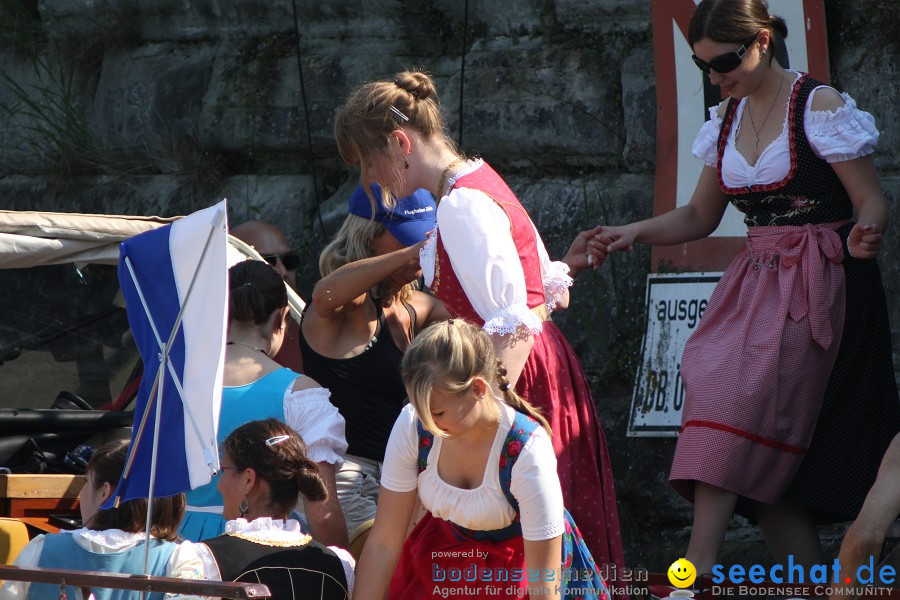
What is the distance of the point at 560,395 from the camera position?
3.31 metres

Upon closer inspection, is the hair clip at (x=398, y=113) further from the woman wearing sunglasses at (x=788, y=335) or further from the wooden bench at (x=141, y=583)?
the wooden bench at (x=141, y=583)

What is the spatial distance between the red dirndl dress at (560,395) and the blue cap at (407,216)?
2.43 feet

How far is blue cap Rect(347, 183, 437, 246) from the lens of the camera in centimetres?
402

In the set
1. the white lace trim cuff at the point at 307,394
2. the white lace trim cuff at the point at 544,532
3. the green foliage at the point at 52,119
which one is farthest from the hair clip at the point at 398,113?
the green foliage at the point at 52,119

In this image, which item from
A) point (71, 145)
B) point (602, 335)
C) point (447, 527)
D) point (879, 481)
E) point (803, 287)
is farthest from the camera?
point (71, 145)

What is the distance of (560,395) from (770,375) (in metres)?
0.60

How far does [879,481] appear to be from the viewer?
2.79m

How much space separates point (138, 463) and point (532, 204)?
2.80 meters

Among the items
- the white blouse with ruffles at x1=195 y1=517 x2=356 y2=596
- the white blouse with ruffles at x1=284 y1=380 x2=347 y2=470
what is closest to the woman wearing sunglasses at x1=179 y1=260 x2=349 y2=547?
the white blouse with ruffles at x1=284 y1=380 x2=347 y2=470

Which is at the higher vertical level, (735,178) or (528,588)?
(735,178)

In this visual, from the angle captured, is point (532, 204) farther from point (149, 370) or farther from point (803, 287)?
point (149, 370)

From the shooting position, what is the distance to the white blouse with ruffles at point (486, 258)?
306cm

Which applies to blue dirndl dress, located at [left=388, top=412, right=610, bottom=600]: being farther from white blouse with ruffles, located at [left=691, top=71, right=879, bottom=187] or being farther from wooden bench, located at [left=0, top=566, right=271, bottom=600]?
white blouse with ruffles, located at [left=691, top=71, right=879, bottom=187]

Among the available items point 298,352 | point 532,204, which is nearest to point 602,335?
point 532,204
